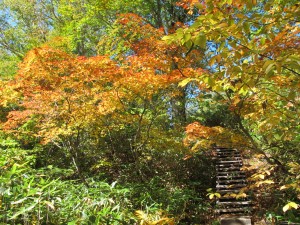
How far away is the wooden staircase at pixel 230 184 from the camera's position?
20.0ft

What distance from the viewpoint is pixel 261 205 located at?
6.98m

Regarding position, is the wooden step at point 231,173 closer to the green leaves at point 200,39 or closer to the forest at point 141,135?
the forest at point 141,135

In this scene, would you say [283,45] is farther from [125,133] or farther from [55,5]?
[55,5]

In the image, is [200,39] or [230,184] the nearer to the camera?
[200,39]

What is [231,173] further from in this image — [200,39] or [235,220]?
[200,39]

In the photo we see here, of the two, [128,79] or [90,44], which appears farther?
[90,44]

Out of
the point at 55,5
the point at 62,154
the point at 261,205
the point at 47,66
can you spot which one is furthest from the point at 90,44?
the point at 261,205

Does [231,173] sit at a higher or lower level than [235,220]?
higher

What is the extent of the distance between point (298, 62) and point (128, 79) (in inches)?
175

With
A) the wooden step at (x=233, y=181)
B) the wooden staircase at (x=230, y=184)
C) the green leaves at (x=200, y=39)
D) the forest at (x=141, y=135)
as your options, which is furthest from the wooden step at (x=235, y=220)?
the green leaves at (x=200, y=39)

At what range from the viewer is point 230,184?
7355mm

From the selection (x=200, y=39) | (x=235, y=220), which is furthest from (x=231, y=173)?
(x=200, y=39)

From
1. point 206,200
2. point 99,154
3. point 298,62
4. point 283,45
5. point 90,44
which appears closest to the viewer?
point 298,62

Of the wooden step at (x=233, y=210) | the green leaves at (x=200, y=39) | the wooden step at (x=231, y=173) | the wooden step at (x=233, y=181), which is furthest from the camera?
the wooden step at (x=231, y=173)
